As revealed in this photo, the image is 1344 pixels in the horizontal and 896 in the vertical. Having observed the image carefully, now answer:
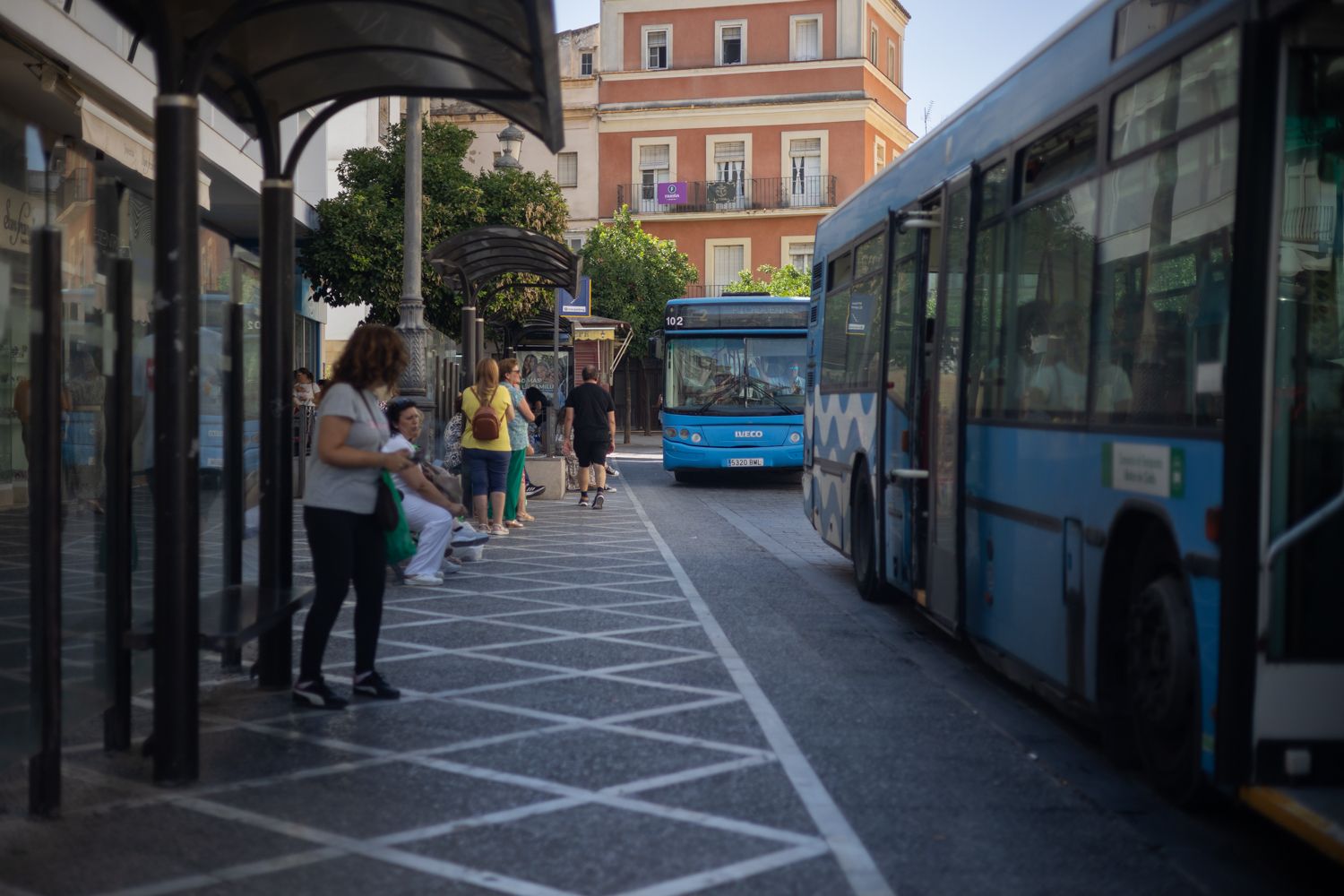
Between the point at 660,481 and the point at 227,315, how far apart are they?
69.4 ft

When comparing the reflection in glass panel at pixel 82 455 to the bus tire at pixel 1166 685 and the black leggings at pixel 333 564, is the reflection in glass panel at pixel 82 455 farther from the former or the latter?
the bus tire at pixel 1166 685

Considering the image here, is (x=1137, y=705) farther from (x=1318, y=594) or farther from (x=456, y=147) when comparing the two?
(x=456, y=147)

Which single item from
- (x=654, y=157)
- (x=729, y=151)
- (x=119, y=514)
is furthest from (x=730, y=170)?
(x=119, y=514)

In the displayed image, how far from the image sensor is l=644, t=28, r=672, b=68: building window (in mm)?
55719

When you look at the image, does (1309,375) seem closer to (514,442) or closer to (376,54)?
(376,54)

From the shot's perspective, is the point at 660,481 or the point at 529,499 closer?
the point at 529,499

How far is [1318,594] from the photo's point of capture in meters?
4.88

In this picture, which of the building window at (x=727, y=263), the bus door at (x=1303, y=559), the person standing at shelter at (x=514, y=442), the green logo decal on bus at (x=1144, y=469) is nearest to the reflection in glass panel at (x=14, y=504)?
the green logo decal on bus at (x=1144, y=469)

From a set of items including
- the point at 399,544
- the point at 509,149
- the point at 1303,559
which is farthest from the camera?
the point at 509,149

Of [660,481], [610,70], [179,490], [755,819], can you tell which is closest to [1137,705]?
[755,819]

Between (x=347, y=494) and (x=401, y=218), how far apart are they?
76.3ft

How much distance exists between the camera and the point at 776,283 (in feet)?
162

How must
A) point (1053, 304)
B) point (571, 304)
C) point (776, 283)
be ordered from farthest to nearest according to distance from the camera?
point (776, 283) → point (571, 304) → point (1053, 304)

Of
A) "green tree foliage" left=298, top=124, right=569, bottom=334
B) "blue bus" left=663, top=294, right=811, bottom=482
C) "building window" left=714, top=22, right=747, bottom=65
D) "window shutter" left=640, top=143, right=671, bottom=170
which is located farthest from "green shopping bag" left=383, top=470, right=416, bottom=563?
"building window" left=714, top=22, right=747, bottom=65
